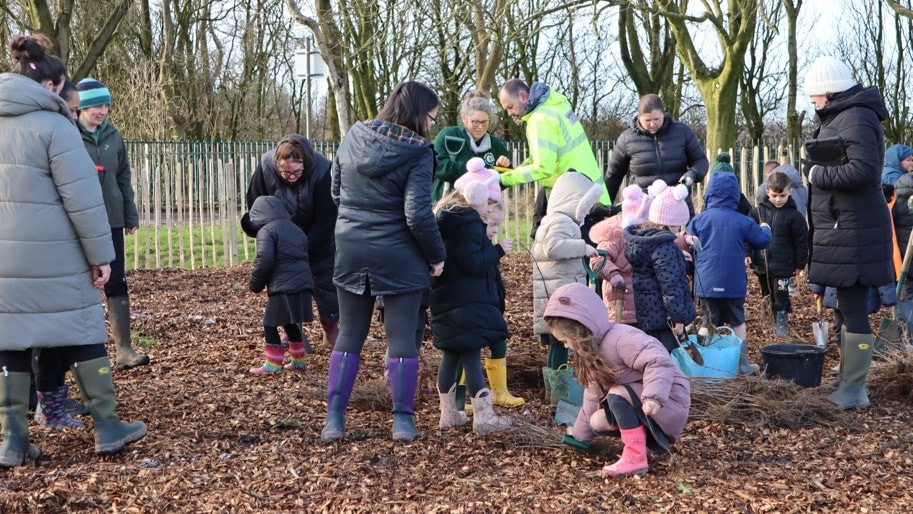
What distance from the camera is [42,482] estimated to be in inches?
152

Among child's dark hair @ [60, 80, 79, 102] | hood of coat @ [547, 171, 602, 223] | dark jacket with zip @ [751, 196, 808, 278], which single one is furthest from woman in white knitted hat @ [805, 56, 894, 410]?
child's dark hair @ [60, 80, 79, 102]

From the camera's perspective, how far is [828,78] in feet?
16.2

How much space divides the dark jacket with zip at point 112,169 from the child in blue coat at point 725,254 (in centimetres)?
376

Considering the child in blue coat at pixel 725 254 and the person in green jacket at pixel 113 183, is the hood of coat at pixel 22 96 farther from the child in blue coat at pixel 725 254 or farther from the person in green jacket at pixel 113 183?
the child in blue coat at pixel 725 254

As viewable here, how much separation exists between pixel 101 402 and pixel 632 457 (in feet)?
7.56

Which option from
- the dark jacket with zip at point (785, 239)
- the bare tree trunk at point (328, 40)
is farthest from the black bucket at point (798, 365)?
the bare tree trunk at point (328, 40)

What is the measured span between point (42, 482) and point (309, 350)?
9.66ft

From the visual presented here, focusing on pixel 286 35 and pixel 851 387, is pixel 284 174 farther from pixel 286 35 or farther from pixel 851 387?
pixel 286 35

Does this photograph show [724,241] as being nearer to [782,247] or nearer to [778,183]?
[778,183]

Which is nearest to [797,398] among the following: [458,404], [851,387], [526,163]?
[851,387]

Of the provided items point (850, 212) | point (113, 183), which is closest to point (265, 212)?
point (113, 183)

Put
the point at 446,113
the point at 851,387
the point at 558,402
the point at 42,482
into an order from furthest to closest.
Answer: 1. the point at 446,113
2. the point at 851,387
3. the point at 558,402
4. the point at 42,482

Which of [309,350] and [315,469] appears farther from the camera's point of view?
[309,350]

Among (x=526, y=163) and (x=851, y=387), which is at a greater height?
(x=526, y=163)
